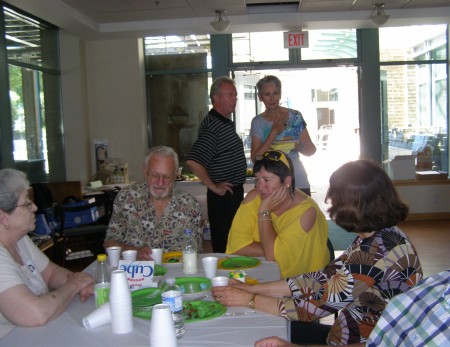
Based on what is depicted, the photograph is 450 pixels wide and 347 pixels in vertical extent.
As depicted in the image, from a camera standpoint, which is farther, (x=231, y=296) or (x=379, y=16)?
(x=379, y=16)

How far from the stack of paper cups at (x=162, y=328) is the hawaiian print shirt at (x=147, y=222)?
1510mm

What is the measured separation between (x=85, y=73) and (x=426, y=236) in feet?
18.6

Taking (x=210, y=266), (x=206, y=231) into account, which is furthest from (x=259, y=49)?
(x=210, y=266)

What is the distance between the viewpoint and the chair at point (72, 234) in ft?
17.4

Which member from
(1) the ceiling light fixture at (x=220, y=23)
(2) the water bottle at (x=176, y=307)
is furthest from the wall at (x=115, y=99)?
(2) the water bottle at (x=176, y=307)

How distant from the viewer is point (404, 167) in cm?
805

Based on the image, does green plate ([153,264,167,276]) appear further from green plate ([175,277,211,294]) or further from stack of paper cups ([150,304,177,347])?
stack of paper cups ([150,304,177,347])

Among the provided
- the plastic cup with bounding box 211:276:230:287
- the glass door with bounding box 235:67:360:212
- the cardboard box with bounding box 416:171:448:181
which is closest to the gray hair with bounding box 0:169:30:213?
the plastic cup with bounding box 211:276:230:287

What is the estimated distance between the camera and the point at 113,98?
8.28m

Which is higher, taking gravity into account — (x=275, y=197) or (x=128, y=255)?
(x=275, y=197)

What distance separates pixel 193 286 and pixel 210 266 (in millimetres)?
151

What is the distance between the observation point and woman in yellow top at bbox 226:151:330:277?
103 inches

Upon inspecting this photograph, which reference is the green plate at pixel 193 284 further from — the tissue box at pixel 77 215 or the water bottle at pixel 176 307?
the tissue box at pixel 77 215

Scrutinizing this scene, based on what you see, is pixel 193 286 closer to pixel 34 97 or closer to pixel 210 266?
pixel 210 266
